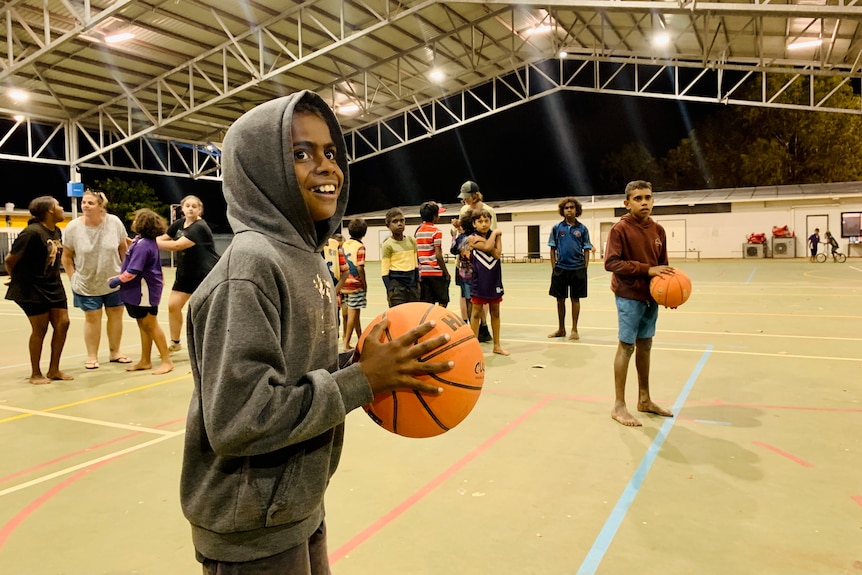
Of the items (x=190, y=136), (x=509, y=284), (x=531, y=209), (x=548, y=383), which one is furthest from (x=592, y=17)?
(x=190, y=136)

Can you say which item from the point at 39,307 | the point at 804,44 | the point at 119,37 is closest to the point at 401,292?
the point at 39,307

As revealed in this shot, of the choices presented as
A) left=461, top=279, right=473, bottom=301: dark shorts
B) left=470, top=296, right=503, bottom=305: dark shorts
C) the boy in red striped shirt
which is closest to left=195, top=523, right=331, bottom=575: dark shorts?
left=470, top=296, right=503, bottom=305: dark shorts

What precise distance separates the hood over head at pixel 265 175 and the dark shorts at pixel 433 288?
6.16m

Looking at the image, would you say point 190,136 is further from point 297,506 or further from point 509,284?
point 297,506

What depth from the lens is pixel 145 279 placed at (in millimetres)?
6766

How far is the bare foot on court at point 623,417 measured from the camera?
179 inches

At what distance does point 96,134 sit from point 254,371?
3129cm

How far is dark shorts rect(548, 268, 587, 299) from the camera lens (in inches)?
326

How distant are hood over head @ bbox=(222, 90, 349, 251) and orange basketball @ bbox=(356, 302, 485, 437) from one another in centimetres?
36

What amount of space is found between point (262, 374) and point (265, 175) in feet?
1.65

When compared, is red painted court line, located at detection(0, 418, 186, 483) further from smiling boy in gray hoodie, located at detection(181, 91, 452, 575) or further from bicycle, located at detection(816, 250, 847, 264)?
bicycle, located at detection(816, 250, 847, 264)

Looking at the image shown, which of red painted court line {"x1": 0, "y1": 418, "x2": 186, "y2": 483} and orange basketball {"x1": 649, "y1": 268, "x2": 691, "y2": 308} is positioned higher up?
orange basketball {"x1": 649, "y1": 268, "x2": 691, "y2": 308}

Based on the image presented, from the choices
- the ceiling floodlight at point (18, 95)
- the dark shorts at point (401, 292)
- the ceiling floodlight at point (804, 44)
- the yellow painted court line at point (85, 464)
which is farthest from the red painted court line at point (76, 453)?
the ceiling floodlight at point (18, 95)

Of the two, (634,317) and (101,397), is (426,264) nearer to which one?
(634,317)
